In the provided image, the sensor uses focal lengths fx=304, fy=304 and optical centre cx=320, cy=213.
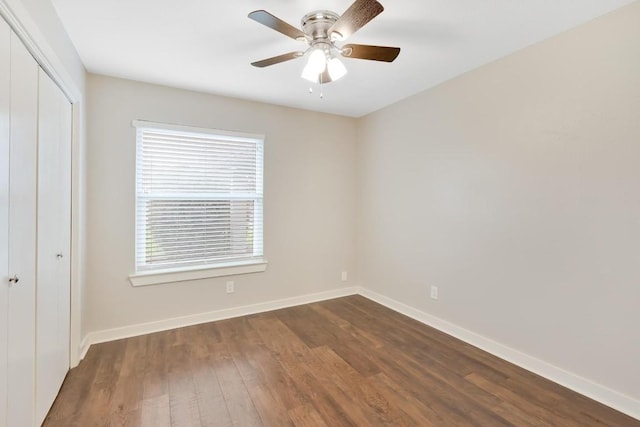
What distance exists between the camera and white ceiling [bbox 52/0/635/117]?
1.83 metres

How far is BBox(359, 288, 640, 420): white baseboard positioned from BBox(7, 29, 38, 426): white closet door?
3034 mm

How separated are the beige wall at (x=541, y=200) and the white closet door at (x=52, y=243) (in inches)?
120

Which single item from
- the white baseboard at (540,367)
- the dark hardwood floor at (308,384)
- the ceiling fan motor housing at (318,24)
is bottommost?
the dark hardwood floor at (308,384)

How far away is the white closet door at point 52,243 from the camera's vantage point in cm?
168

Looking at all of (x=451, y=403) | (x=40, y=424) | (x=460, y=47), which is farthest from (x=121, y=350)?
(x=460, y=47)

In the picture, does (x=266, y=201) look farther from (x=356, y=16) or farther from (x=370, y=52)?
(x=356, y=16)

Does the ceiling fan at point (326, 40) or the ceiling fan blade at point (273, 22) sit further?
the ceiling fan at point (326, 40)

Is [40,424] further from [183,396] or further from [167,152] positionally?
[167,152]

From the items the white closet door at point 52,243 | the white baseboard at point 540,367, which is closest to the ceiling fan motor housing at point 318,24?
the white closet door at point 52,243

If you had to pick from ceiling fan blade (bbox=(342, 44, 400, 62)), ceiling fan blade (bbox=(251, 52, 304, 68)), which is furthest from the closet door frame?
ceiling fan blade (bbox=(342, 44, 400, 62))

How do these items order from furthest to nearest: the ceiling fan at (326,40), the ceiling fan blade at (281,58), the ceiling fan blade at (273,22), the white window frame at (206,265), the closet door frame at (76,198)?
1. the white window frame at (206,265)
2. the closet door frame at (76,198)
3. the ceiling fan blade at (281,58)
4. the ceiling fan at (326,40)
5. the ceiling fan blade at (273,22)

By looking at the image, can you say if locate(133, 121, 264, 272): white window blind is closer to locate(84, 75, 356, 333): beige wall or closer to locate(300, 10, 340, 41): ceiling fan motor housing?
locate(84, 75, 356, 333): beige wall

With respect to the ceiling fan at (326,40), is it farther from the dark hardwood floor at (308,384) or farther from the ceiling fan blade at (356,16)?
the dark hardwood floor at (308,384)

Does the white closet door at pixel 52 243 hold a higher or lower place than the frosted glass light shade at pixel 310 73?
lower
